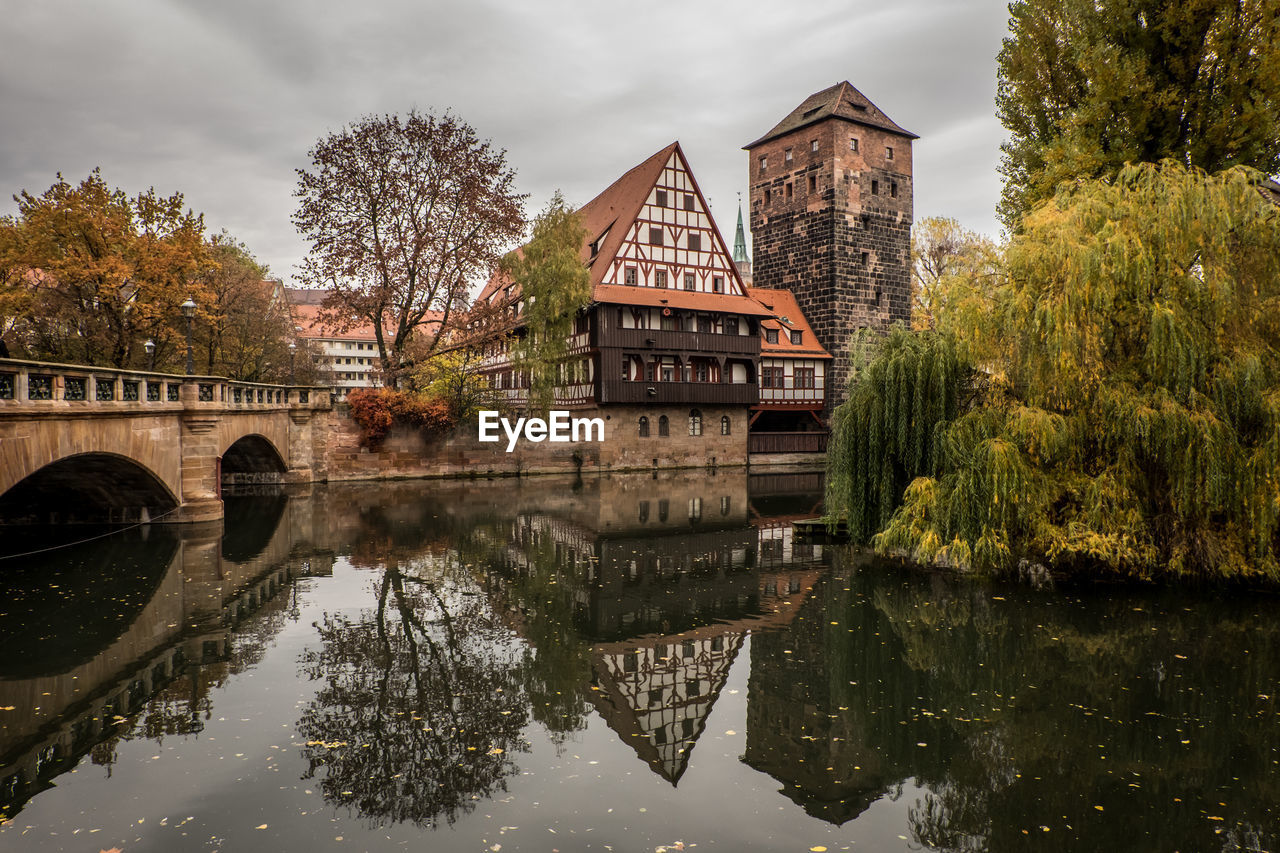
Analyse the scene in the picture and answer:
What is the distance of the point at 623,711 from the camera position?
696 cm

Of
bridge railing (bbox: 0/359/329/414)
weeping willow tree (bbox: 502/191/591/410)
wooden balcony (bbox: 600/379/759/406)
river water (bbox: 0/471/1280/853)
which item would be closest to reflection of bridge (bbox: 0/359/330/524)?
bridge railing (bbox: 0/359/329/414)

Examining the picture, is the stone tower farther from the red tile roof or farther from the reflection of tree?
the reflection of tree

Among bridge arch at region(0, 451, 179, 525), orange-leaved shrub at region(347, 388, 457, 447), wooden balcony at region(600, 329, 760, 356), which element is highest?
wooden balcony at region(600, 329, 760, 356)

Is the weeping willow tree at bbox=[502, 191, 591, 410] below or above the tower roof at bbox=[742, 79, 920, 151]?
below

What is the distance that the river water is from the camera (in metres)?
5.05

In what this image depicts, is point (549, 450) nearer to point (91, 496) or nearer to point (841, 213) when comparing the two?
point (91, 496)

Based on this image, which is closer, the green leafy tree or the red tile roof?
the green leafy tree

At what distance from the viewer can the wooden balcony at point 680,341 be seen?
32.2 m

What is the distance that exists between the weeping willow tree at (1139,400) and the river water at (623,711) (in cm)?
84

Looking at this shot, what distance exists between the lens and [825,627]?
951 cm

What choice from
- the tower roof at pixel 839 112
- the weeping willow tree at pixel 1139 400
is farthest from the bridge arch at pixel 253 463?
the tower roof at pixel 839 112

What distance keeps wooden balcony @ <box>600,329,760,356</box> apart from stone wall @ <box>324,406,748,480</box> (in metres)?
2.61

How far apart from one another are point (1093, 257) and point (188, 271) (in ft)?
84.1

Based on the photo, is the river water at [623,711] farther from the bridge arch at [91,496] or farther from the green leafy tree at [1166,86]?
the green leafy tree at [1166,86]
